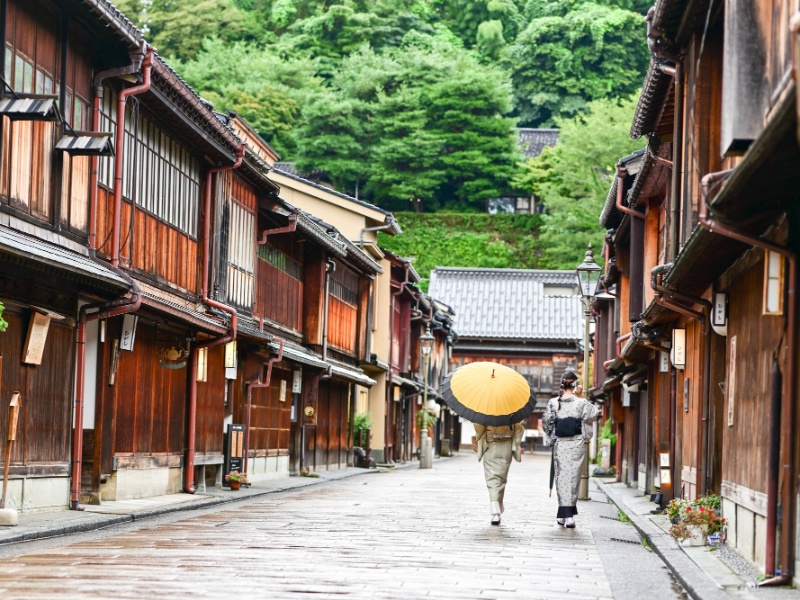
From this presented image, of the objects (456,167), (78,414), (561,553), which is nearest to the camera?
(561,553)

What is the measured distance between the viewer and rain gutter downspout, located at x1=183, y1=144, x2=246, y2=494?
23.0 metres

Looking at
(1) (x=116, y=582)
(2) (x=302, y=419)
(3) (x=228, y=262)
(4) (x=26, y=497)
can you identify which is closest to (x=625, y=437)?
(2) (x=302, y=419)

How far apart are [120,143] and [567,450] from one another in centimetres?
809

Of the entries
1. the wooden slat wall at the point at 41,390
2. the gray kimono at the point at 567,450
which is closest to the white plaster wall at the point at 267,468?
the wooden slat wall at the point at 41,390

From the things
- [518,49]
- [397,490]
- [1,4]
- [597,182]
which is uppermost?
[518,49]

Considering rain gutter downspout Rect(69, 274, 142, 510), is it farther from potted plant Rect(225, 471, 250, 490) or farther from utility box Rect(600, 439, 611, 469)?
utility box Rect(600, 439, 611, 469)

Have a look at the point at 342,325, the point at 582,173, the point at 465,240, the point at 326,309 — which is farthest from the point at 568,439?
the point at 465,240

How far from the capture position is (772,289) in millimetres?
10469

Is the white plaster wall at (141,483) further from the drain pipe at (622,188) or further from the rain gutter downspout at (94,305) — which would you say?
the drain pipe at (622,188)

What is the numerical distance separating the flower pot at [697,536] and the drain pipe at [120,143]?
9363 mm

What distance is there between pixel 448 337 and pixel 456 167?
11.0 meters

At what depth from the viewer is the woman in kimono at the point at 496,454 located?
56.6 feet

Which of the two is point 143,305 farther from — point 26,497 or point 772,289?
point 772,289

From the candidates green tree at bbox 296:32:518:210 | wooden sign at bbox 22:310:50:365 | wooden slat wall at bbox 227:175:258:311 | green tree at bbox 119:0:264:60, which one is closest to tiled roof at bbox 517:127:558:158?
green tree at bbox 296:32:518:210
